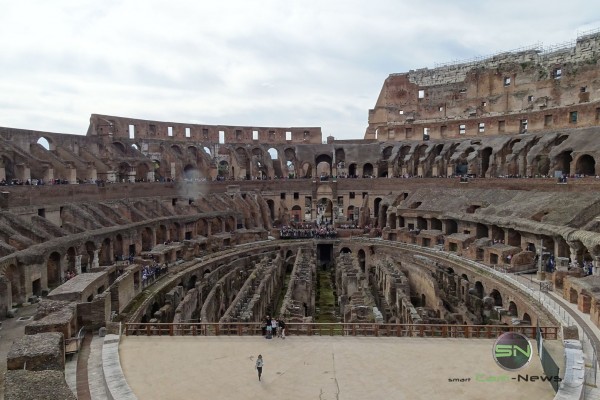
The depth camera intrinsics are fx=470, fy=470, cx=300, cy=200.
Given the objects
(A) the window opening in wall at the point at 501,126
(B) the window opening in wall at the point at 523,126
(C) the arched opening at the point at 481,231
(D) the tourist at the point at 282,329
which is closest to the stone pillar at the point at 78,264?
(D) the tourist at the point at 282,329

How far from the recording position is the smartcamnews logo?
37.8ft

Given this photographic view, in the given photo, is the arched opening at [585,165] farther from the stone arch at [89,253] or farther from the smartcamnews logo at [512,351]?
the stone arch at [89,253]

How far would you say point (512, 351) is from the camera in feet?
38.3

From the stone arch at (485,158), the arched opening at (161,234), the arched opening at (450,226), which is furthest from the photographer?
the stone arch at (485,158)

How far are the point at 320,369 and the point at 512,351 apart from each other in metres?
4.90

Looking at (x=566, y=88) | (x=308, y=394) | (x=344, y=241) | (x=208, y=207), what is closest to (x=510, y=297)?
(x=308, y=394)

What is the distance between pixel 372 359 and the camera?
13.3 metres

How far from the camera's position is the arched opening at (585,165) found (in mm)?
35375

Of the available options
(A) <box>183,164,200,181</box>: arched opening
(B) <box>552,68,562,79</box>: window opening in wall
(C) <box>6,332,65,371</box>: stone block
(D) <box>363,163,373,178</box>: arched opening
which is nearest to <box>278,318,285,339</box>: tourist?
(C) <box>6,332,65,371</box>: stone block

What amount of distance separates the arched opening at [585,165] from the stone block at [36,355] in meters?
35.9

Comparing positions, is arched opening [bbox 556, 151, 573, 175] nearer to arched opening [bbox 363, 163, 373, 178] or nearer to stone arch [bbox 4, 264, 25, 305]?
arched opening [bbox 363, 163, 373, 178]

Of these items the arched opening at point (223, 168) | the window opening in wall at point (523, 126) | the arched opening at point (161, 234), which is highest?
the window opening in wall at point (523, 126)

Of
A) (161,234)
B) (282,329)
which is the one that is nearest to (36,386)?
(282,329)

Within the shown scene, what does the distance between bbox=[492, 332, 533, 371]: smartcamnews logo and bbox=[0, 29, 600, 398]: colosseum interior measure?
13.7 feet
